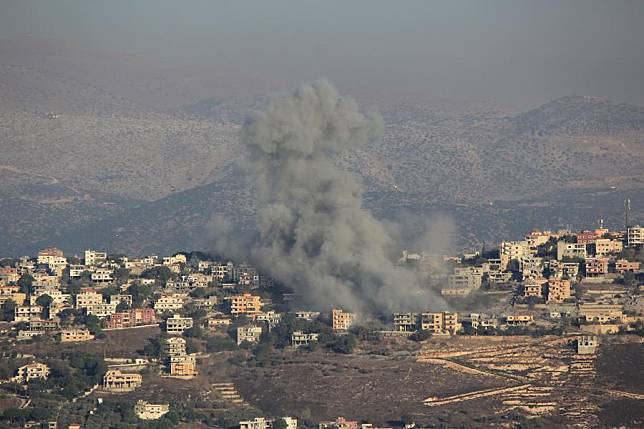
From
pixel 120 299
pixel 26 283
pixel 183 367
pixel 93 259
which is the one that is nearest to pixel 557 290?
pixel 183 367

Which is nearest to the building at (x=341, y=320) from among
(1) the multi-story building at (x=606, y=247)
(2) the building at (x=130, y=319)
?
(2) the building at (x=130, y=319)

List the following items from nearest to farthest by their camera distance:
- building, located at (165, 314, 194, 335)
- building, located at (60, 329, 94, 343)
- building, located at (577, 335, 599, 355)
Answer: building, located at (577, 335, 599, 355), building, located at (60, 329, 94, 343), building, located at (165, 314, 194, 335)

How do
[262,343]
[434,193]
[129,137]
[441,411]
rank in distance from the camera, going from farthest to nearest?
[129,137], [434,193], [262,343], [441,411]

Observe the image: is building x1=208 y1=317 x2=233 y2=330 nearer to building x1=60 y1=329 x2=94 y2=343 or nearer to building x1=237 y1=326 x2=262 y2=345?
building x1=237 y1=326 x2=262 y2=345

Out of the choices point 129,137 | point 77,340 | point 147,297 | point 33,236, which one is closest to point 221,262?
point 147,297

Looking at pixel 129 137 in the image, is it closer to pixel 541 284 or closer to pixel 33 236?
pixel 33 236

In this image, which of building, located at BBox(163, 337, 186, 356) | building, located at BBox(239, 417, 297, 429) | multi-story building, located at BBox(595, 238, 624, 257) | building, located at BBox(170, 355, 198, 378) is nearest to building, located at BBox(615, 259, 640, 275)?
multi-story building, located at BBox(595, 238, 624, 257)
